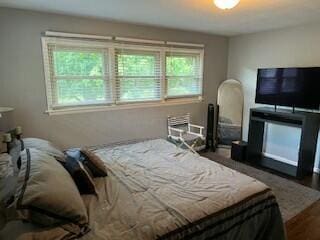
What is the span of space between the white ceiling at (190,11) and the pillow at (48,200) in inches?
76.6

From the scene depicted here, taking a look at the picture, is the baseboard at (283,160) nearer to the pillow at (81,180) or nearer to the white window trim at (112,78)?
the white window trim at (112,78)

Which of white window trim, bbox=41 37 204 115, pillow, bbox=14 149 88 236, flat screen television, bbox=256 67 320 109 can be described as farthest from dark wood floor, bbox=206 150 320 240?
white window trim, bbox=41 37 204 115

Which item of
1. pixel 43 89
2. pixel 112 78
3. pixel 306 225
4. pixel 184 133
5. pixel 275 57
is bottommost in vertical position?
pixel 306 225

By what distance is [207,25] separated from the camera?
364cm

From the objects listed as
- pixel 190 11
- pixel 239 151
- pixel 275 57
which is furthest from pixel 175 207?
pixel 275 57

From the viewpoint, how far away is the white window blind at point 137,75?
11.7ft

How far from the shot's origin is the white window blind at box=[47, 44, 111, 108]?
3.08 m

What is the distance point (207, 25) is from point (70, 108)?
2.46m

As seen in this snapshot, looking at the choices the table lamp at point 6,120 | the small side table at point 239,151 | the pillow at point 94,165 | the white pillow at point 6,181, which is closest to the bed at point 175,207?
the pillow at point 94,165

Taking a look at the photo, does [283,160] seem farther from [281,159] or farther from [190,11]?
[190,11]

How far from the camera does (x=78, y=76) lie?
128 inches

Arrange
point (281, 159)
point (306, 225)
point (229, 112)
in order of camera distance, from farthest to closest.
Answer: point (229, 112), point (281, 159), point (306, 225)

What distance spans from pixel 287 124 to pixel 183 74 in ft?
6.34

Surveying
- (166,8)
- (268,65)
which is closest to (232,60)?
(268,65)
